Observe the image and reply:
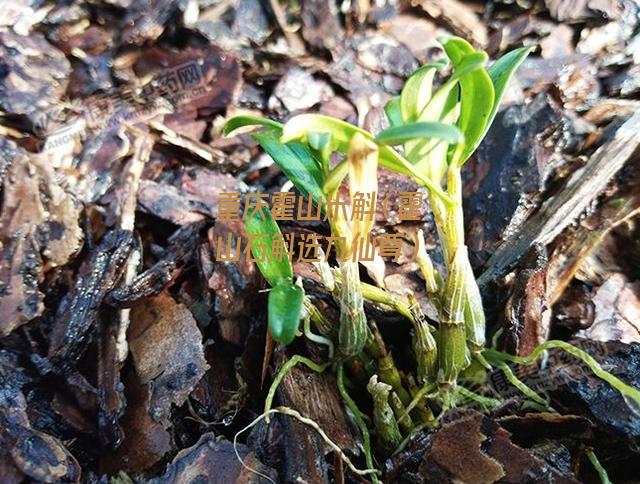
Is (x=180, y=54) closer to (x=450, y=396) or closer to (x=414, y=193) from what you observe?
(x=414, y=193)

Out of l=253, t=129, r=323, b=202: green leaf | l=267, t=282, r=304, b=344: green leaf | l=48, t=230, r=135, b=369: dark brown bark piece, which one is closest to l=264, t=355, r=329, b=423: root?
l=267, t=282, r=304, b=344: green leaf

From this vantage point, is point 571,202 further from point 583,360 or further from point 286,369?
point 286,369

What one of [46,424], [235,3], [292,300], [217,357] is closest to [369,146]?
[292,300]

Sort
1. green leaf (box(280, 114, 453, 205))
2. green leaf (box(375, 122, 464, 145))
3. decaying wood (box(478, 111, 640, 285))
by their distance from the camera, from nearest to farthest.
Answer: green leaf (box(375, 122, 464, 145))
green leaf (box(280, 114, 453, 205))
decaying wood (box(478, 111, 640, 285))

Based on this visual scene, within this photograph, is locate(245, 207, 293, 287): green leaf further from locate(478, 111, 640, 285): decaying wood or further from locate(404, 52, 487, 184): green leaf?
locate(478, 111, 640, 285): decaying wood

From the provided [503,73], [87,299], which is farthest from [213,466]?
[503,73]

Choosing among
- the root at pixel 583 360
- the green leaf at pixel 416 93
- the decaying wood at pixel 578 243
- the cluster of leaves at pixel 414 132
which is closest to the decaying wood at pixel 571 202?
the decaying wood at pixel 578 243
